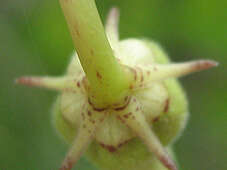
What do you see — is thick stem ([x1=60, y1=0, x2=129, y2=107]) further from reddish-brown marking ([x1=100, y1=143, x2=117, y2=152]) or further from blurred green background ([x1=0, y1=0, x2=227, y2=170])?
blurred green background ([x1=0, y1=0, x2=227, y2=170])

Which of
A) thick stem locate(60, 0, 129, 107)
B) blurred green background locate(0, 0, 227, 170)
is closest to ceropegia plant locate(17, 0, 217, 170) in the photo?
thick stem locate(60, 0, 129, 107)

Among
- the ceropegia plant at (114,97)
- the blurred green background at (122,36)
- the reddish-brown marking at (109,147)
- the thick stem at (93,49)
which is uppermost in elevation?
the thick stem at (93,49)

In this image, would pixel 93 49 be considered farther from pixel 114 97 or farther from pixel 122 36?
pixel 122 36

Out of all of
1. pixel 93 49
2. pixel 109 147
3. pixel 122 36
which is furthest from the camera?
pixel 122 36

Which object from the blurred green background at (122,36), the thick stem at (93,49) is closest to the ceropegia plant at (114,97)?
the thick stem at (93,49)

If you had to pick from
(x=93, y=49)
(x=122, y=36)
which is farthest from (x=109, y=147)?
(x=122, y=36)

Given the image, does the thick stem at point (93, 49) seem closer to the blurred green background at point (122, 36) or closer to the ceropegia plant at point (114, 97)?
the ceropegia plant at point (114, 97)
